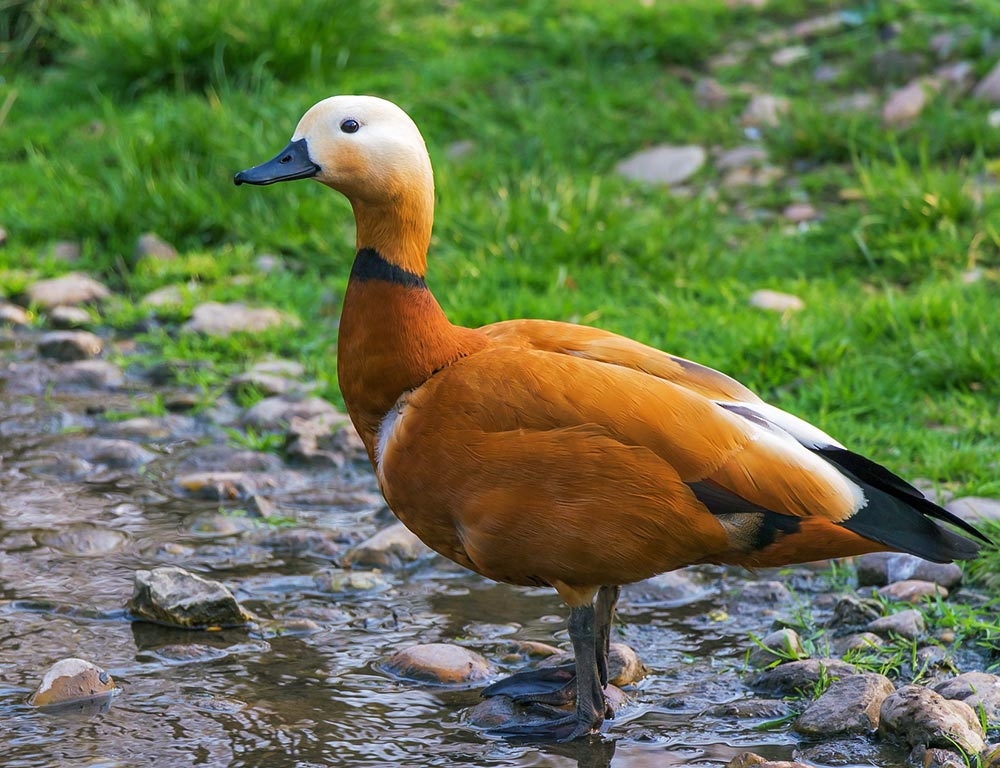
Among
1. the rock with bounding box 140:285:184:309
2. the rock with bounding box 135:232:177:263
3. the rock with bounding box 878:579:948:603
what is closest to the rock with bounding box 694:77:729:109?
the rock with bounding box 135:232:177:263

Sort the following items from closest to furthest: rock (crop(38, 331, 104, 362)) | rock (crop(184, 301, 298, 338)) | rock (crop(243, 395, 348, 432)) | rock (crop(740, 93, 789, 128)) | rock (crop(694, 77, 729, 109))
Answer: rock (crop(243, 395, 348, 432)) → rock (crop(38, 331, 104, 362)) → rock (crop(184, 301, 298, 338)) → rock (crop(740, 93, 789, 128)) → rock (crop(694, 77, 729, 109))

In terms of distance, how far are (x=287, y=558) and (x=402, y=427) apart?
1.20 m

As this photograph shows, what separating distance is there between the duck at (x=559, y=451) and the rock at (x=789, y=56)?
485cm

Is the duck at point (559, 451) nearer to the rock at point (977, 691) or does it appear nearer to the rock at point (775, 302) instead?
the rock at point (977, 691)

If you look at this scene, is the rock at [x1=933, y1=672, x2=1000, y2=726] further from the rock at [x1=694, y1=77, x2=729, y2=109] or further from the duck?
the rock at [x1=694, y1=77, x2=729, y2=109]

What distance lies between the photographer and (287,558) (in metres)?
4.18

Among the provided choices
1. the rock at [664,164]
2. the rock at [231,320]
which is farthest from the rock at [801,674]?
the rock at [664,164]

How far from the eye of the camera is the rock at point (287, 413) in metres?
5.06

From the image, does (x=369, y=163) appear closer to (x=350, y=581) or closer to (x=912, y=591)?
(x=350, y=581)

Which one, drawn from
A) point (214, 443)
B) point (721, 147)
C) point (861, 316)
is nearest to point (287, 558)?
point (214, 443)

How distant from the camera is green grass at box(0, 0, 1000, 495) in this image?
17.0 feet

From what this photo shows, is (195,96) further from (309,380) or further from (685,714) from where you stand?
(685,714)

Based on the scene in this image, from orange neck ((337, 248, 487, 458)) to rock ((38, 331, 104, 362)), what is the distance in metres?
2.75

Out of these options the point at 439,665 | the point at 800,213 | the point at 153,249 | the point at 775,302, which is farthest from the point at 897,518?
the point at 153,249
